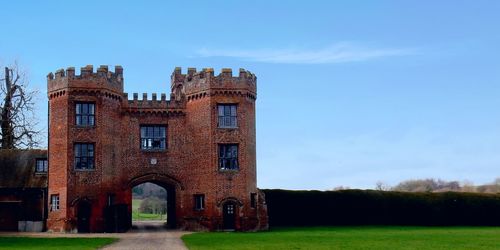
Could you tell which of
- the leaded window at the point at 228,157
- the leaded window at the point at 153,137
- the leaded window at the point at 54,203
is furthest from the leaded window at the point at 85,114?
the leaded window at the point at 228,157

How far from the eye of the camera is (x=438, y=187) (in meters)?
136

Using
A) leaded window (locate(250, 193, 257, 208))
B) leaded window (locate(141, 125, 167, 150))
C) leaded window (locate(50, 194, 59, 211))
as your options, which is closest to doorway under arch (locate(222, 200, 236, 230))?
leaded window (locate(250, 193, 257, 208))

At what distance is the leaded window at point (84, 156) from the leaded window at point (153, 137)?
3828 millimetres

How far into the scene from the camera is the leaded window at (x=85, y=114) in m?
43.7

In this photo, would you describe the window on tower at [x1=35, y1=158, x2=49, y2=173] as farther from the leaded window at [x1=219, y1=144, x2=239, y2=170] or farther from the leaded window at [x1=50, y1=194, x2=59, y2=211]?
the leaded window at [x1=219, y1=144, x2=239, y2=170]

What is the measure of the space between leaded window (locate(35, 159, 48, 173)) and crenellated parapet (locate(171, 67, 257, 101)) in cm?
1026

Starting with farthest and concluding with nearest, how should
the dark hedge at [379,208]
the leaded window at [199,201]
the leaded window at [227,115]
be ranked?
the dark hedge at [379,208] → the leaded window at [227,115] → the leaded window at [199,201]

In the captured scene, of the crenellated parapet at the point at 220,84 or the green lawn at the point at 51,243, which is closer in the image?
the green lawn at the point at 51,243

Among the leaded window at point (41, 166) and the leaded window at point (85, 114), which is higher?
the leaded window at point (85, 114)

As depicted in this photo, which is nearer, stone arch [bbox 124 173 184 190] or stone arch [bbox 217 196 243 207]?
stone arch [bbox 217 196 243 207]

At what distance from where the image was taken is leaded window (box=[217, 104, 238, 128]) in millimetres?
44938

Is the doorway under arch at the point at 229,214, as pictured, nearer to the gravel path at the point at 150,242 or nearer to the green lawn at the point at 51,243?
the gravel path at the point at 150,242

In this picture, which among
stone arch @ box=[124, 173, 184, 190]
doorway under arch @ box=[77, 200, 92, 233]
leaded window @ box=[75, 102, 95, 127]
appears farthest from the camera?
stone arch @ box=[124, 173, 184, 190]

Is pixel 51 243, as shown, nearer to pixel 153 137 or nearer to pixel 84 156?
pixel 84 156
